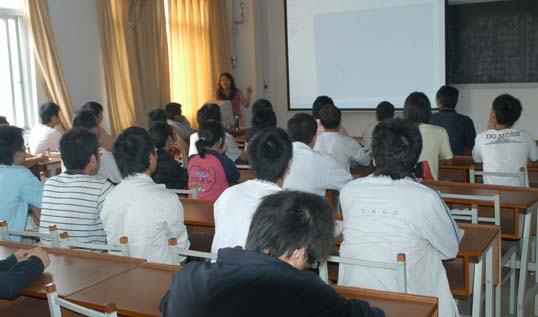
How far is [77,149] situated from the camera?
3051 mm

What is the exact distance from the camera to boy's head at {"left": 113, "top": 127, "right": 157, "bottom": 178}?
2.87 meters

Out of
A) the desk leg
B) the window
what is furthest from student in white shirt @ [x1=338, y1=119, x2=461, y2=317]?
the window

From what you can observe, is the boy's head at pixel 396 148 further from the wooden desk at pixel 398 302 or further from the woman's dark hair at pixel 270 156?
the wooden desk at pixel 398 302

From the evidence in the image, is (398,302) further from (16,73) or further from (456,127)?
Result: (16,73)

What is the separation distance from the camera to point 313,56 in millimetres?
8711

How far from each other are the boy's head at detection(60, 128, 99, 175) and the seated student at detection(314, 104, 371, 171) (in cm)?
201

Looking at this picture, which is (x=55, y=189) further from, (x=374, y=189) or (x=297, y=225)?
(x=297, y=225)

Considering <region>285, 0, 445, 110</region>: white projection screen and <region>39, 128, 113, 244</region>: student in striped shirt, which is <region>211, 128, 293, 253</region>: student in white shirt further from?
<region>285, 0, 445, 110</region>: white projection screen

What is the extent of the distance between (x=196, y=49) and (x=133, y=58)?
1432mm

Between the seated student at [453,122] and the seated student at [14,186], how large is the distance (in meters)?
3.52

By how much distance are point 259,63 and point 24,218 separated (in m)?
6.34

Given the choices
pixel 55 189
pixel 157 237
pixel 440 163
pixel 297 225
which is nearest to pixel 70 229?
pixel 55 189

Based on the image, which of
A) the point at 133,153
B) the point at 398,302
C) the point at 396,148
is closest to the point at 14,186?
the point at 133,153

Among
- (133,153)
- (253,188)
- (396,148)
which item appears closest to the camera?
(396,148)
